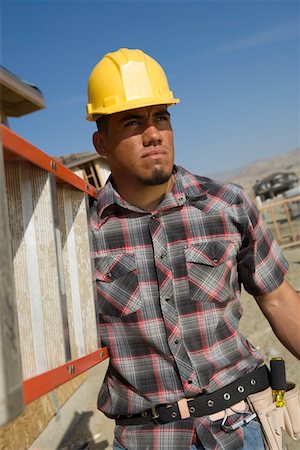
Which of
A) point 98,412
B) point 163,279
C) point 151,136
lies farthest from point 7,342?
point 98,412

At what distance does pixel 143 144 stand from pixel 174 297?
672 mm

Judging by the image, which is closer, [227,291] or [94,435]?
[227,291]

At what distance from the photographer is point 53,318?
198 centimetres

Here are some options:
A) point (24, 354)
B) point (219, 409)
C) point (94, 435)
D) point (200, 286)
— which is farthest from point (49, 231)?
point (94, 435)

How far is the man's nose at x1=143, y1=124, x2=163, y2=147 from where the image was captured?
8.39 feet

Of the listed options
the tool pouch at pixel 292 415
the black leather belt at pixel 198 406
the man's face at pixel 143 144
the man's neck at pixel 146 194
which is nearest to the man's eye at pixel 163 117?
the man's face at pixel 143 144

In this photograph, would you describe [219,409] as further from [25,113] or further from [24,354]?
[25,113]

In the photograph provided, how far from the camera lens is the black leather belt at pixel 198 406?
101 inches

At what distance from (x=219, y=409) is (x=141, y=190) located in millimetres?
1009

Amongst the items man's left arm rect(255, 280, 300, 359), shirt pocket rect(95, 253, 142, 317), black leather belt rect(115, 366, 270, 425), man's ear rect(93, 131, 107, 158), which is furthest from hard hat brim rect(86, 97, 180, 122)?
black leather belt rect(115, 366, 270, 425)

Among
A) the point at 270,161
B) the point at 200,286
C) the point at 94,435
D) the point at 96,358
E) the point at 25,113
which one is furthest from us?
the point at 270,161

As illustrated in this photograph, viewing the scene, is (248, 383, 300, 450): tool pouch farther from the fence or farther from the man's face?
the man's face

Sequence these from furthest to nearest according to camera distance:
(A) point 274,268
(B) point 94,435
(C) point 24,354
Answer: (B) point 94,435 < (A) point 274,268 < (C) point 24,354

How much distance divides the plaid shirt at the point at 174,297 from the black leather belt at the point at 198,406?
3 cm
